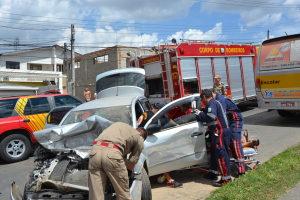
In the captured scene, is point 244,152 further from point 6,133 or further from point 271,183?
point 6,133

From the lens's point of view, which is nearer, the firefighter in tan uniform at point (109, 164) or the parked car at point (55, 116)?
the firefighter in tan uniform at point (109, 164)

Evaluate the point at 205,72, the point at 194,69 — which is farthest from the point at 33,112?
the point at 205,72

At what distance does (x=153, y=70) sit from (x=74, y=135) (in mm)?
7090

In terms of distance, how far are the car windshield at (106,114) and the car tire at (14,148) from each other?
311 cm

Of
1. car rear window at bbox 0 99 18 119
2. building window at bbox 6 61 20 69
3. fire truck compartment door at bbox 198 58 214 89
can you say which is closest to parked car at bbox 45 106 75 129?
car rear window at bbox 0 99 18 119

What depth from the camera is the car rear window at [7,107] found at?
24.4 ft

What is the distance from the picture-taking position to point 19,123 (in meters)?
7.50

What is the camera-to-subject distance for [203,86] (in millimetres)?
11141

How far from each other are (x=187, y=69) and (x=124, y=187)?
7.92 metres

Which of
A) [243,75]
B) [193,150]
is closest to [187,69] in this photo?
[243,75]

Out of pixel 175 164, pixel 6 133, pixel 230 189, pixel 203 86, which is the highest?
pixel 203 86

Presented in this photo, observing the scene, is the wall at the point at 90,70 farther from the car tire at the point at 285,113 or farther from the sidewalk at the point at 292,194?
the sidewalk at the point at 292,194

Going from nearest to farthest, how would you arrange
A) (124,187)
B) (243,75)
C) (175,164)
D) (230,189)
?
(124,187), (230,189), (175,164), (243,75)

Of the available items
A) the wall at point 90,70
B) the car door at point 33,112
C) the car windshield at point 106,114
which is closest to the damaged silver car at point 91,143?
the car windshield at point 106,114
